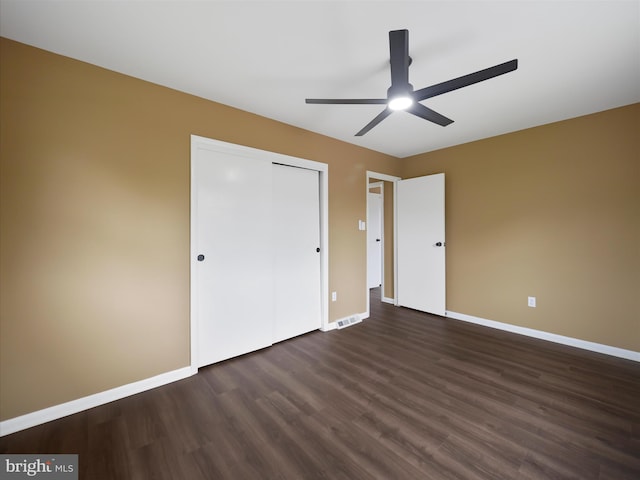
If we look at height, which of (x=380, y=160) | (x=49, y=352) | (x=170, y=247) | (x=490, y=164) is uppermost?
(x=380, y=160)

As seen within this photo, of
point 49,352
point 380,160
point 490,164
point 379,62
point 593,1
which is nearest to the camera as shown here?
point 593,1

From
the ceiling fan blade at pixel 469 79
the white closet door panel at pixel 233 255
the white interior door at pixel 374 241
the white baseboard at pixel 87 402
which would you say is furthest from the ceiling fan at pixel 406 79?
the white interior door at pixel 374 241

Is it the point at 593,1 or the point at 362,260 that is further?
the point at 362,260

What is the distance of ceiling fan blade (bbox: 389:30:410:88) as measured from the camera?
1315 mm

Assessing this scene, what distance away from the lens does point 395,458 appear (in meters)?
1.45

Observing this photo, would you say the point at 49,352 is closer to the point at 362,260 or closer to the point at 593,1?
the point at 362,260

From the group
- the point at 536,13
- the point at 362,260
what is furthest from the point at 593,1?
the point at 362,260

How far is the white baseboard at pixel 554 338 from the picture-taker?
258 centimetres

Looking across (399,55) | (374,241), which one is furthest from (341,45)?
(374,241)

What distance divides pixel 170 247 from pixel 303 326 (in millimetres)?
1775

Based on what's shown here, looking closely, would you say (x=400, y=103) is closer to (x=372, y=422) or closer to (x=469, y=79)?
(x=469, y=79)

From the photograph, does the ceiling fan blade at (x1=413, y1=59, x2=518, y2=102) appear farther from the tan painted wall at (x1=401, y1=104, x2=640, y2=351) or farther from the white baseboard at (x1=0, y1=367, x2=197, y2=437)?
the white baseboard at (x1=0, y1=367, x2=197, y2=437)

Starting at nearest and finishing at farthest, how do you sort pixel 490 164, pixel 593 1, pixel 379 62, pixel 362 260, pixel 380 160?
pixel 593 1
pixel 379 62
pixel 490 164
pixel 362 260
pixel 380 160

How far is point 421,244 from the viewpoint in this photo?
4.05 m
